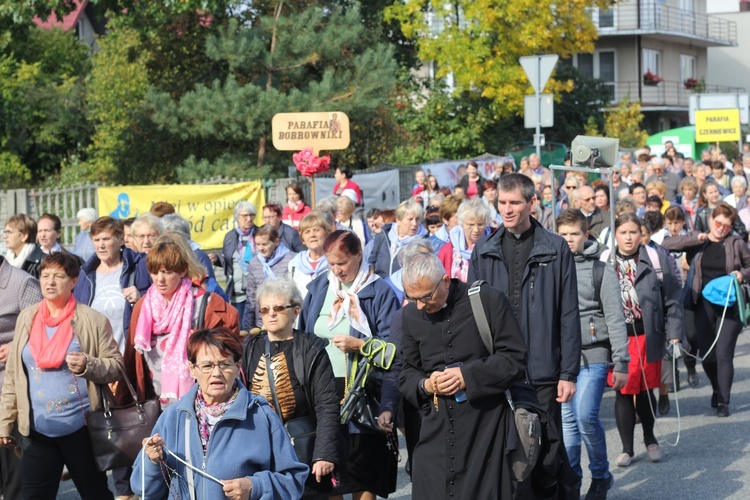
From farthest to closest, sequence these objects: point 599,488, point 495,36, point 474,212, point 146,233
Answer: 1. point 495,36
2. point 474,212
3. point 146,233
4. point 599,488

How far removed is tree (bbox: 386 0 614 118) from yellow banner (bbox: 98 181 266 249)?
17.3 meters

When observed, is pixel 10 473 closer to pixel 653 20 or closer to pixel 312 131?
pixel 312 131

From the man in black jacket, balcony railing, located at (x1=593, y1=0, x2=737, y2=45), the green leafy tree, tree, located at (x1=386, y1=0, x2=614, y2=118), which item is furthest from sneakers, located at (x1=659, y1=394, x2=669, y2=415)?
balcony railing, located at (x1=593, y1=0, x2=737, y2=45)

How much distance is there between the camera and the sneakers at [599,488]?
7.30 meters

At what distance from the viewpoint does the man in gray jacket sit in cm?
711

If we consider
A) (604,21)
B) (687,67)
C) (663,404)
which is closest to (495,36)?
(604,21)

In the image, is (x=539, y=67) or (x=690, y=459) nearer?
(x=690, y=459)

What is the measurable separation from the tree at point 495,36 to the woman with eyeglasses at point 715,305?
81.6 ft

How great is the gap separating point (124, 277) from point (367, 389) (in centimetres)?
209

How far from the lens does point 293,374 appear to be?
552 cm

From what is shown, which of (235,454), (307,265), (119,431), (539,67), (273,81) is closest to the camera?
(235,454)

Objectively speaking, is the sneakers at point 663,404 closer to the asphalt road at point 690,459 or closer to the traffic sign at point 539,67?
the asphalt road at point 690,459

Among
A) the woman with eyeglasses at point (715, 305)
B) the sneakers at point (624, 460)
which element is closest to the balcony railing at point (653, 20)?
the woman with eyeglasses at point (715, 305)

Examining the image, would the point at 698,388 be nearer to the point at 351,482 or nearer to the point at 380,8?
the point at 351,482
